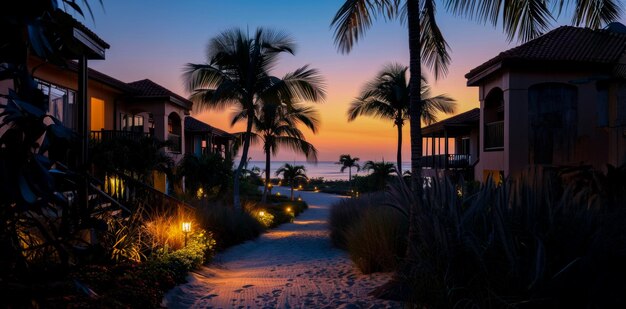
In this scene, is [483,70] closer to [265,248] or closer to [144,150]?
[265,248]

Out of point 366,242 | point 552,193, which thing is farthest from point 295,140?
point 552,193

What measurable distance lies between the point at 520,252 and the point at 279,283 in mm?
4469

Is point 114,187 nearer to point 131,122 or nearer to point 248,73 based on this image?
point 248,73

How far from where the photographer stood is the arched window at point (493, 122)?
55.0 feet

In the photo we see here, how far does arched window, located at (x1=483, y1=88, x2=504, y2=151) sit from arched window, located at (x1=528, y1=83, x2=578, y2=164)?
133cm

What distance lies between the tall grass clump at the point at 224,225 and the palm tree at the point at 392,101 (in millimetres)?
15701

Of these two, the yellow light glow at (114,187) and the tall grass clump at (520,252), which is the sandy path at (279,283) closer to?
the tall grass clump at (520,252)

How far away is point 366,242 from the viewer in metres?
8.32

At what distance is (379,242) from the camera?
8.12 m

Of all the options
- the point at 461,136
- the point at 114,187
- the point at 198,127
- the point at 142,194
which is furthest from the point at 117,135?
the point at 461,136

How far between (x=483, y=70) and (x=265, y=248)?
9.86 meters

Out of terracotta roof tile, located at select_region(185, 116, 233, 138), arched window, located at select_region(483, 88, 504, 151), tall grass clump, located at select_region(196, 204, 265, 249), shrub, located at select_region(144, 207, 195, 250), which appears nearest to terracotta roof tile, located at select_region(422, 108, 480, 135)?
arched window, located at select_region(483, 88, 504, 151)

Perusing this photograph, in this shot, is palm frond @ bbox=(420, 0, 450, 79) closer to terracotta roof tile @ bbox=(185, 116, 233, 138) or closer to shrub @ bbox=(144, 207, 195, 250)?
shrub @ bbox=(144, 207, 195, 250)

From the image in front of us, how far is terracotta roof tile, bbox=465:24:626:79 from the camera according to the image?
14.7 m
